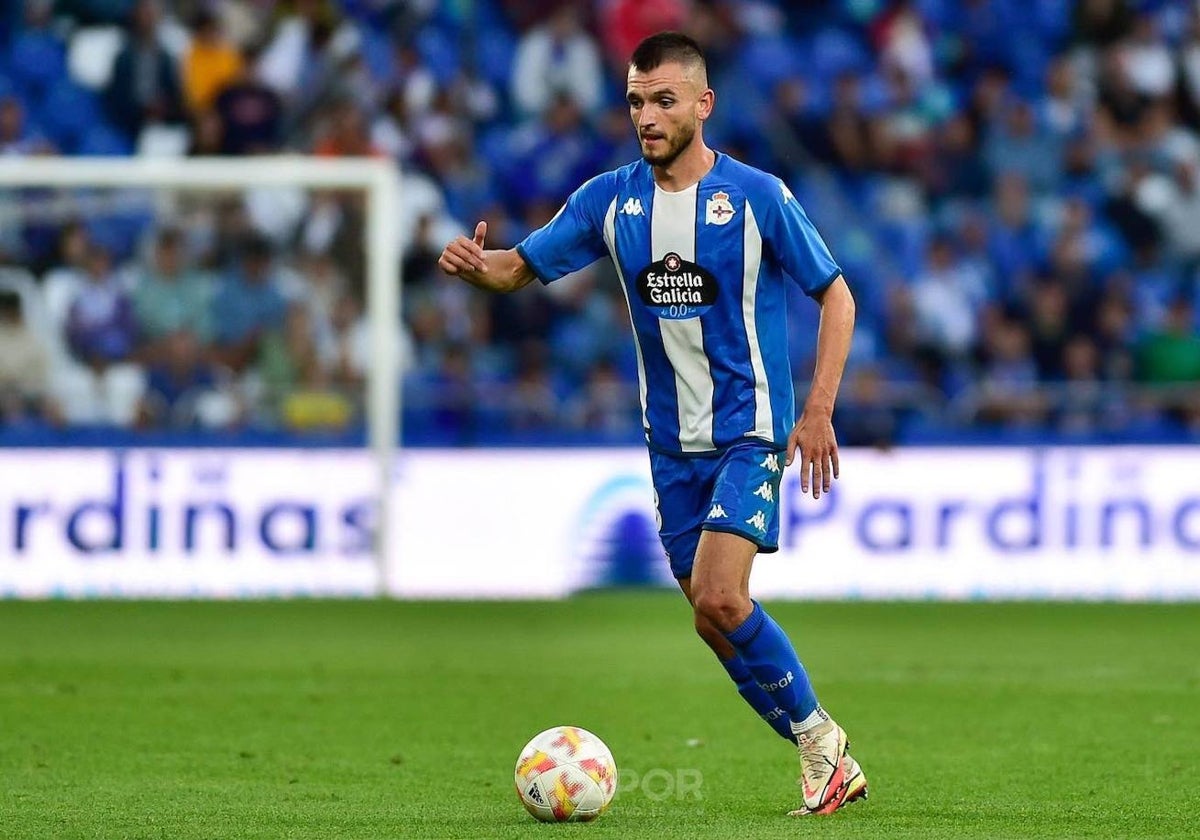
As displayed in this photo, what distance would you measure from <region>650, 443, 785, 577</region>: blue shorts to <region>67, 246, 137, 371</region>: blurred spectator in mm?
10600

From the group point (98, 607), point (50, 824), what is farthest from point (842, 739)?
point (98, 607)

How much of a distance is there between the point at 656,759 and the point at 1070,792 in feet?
5.52

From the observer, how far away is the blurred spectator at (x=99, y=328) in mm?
17047

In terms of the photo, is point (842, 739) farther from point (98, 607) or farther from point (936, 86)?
point (936, 86)

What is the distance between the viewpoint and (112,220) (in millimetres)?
17422

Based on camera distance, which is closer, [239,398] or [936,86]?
[239,398]

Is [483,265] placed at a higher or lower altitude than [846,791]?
higher

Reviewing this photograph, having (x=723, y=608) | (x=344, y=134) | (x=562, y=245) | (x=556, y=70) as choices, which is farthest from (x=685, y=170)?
(x=556, y=70)

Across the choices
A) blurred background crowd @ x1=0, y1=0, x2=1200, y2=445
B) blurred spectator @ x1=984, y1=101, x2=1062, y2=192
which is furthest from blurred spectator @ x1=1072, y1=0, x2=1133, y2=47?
blurred spectator @ x1=984, y1=101, x2=1062, y2=192

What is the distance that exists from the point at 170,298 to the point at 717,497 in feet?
36.3

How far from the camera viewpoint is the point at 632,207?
7.16m

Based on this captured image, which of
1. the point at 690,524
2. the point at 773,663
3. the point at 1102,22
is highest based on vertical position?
the point at 1102,22

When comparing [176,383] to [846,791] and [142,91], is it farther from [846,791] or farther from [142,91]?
[846,791]

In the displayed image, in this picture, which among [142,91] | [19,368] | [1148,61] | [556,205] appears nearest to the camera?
[19,368]
